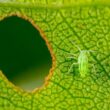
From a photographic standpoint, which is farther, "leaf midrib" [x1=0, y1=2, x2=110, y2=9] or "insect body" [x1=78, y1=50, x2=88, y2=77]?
"insect body" [x1=78, y1=50, x2=88, y2=77]

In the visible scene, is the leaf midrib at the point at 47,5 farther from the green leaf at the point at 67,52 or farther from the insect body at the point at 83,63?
the insect body at the point at 83,63

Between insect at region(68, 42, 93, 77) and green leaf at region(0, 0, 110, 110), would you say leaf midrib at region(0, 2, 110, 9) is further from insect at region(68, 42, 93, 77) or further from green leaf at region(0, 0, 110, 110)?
insect at region(68, 42, 93, 77)

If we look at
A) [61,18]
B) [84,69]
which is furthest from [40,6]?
[84,69]

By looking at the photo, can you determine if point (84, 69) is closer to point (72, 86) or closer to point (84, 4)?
point (72, 86)

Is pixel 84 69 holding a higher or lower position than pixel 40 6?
lower

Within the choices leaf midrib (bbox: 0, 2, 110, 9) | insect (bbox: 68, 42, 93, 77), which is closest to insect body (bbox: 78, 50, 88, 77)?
insect (bbox: 68, 42, 93, 77)

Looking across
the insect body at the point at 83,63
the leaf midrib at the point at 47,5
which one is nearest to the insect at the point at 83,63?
the insect body at the point at 83,63

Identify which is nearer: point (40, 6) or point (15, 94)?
point (40, 6)
